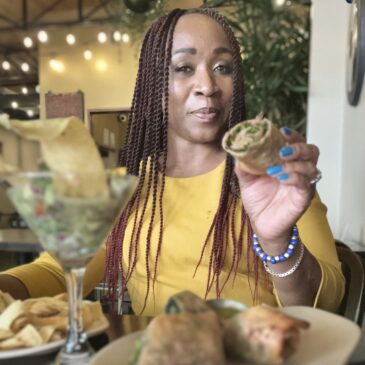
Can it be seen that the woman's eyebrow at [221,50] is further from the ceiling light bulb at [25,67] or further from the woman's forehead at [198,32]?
the ceiling light bulb at [25,67]

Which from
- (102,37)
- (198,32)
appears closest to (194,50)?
(198,32)

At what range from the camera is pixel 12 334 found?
57 centimetres

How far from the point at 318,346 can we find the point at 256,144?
0.89 ft

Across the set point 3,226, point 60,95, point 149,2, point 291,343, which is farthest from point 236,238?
point 3,226

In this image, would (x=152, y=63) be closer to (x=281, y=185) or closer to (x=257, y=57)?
(x=281, y=185)

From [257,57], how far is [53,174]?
2167mm

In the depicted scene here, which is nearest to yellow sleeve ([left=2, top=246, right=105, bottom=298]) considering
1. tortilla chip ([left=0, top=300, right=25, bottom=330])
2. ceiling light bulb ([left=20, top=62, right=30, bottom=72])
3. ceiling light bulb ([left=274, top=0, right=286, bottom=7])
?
tortilla chip ([left=0, top=300, right=25, bottom=330])

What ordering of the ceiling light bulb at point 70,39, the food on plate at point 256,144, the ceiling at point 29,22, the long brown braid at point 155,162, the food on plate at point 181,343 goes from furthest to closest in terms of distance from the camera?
the ceiling light bulb at point 70,39
the ceiling at point 29,22
the long brown braid at point 155,162
the food on plate at point 256,144
the food on plate at point 181,343

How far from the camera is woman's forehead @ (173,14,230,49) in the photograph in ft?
3.36

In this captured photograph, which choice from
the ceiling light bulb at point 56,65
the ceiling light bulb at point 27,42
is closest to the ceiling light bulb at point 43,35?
the ceiling light bulb at point 27,42

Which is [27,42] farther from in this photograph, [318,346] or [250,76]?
[318,346]

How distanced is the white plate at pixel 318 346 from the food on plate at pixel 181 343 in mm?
52

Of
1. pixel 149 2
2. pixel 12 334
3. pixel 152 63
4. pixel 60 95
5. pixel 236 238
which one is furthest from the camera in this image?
pixel 60 95

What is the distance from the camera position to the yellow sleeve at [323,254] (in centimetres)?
85
